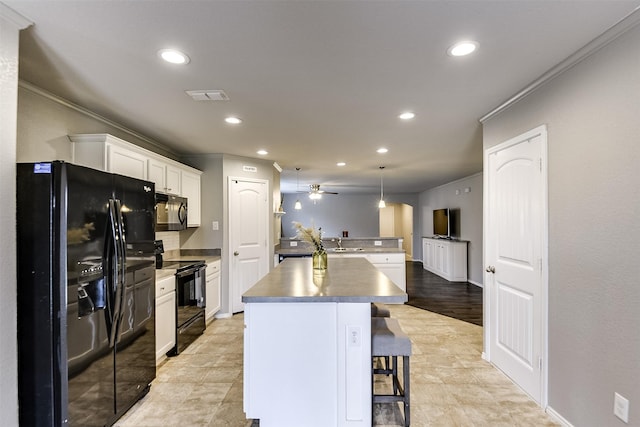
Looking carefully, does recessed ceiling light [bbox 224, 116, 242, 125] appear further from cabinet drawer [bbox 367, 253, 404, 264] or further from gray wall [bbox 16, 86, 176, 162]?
cabinet drawer [bbox 367, 253, 404, 264]

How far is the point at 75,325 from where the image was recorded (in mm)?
1750

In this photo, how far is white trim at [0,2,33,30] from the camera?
4.78 ft

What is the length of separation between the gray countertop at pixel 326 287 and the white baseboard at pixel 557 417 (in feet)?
4.43

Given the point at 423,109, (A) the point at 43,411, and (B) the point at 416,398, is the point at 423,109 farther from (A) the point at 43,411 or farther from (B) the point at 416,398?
(A) the point at 43,411

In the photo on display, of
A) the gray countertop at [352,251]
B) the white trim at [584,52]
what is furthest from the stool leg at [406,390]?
the gray countertop at [352,251]

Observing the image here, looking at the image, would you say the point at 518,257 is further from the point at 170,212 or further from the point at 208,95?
the point at 170,212

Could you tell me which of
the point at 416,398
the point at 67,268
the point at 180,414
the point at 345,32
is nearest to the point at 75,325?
the point at 67,268

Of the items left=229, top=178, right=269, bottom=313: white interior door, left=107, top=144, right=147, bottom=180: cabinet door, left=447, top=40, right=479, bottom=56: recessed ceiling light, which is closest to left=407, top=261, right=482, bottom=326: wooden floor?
left=229, top=178, right=269, bottom=313: white interior door

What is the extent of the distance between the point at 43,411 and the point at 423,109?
3.30m

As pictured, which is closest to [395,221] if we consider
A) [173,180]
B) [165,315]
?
[173,180]

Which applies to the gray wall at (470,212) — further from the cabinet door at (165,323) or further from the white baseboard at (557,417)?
the cabinet door at (165,323)

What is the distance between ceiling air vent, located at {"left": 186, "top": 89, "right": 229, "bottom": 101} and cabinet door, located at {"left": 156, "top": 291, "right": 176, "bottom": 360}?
1792 millimetres

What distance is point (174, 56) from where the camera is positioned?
187 cm

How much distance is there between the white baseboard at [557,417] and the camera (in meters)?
2.02
